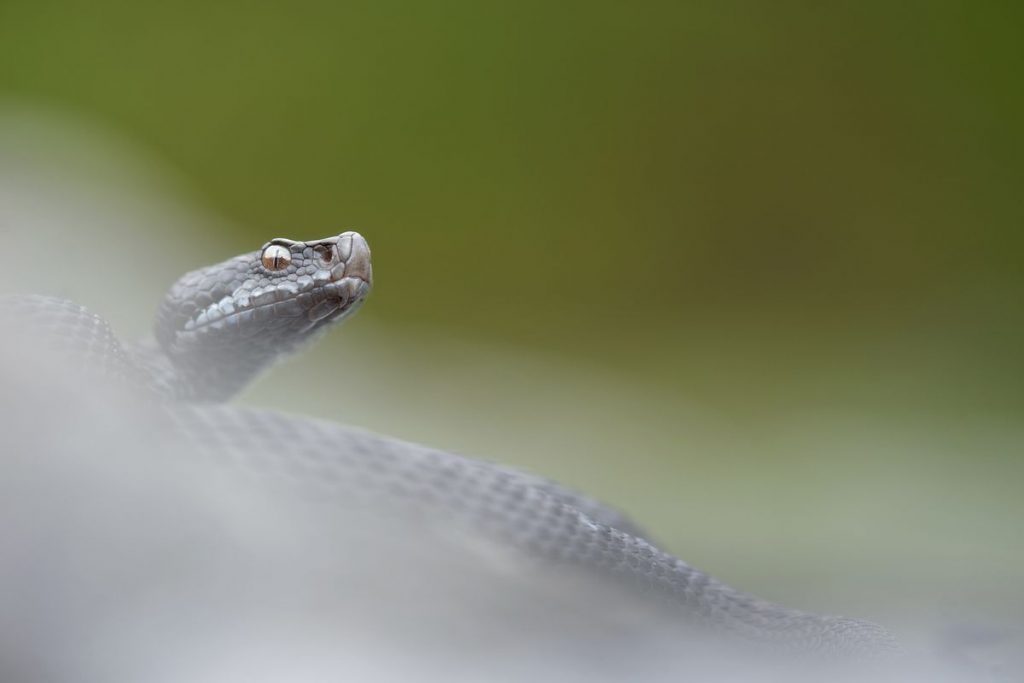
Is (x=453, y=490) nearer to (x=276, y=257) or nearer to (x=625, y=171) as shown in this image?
(x=276, y=257)

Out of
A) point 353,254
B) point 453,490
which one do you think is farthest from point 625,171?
point 453,490

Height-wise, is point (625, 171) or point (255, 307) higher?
point (625, 171)

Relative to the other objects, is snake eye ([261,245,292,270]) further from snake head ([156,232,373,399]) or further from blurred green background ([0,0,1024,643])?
blurred green background ([0,0,1024,643])

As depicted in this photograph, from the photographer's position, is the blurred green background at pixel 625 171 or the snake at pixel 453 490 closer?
the snake at pixel 453 490

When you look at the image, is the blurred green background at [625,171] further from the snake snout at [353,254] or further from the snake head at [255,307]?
the snake snout at [353,254]

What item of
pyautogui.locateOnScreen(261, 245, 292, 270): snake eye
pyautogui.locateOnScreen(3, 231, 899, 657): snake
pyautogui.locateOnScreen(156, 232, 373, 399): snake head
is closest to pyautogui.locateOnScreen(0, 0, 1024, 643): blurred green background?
pyautogui.locateOnScreen(156, 232, 373, 399): snake head

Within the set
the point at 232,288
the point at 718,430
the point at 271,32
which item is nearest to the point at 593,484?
the point at 718,430

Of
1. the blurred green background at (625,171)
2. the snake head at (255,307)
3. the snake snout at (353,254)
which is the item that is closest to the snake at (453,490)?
the snake head at (255,307)

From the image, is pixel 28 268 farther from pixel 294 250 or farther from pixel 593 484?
pixel 593 484
